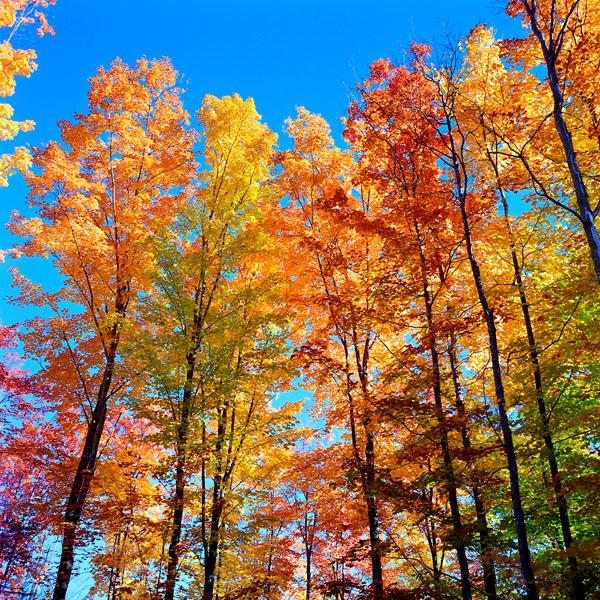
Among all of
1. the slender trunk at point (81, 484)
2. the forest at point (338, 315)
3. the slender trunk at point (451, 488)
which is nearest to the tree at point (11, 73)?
the forest at point (338, 315)

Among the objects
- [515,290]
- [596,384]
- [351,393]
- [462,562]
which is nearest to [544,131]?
[515,290]

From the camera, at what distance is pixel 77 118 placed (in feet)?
37.6

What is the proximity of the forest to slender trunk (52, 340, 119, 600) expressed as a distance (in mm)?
76

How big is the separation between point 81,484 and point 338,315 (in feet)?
25.5

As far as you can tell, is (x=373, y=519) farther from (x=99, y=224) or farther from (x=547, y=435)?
(x=99, y=224)

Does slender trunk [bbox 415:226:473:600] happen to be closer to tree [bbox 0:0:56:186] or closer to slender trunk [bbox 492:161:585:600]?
slender trunk [bbox 492:161:585:600]

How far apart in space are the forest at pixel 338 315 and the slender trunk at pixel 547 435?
64 millimetres

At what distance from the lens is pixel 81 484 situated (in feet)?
33.7

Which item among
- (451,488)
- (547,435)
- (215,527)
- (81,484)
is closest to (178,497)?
(215,527)

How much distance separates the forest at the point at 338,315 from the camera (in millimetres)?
7672

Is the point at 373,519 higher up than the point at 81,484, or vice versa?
the point at 81,484

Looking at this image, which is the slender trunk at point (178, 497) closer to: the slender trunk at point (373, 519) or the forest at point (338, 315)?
the forest at point (338, 315)

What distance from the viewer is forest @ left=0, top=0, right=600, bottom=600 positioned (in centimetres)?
767

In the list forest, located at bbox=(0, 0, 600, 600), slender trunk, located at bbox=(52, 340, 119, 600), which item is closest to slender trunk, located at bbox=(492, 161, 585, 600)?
forest, located at bbox=(0, 0, 600, 600)
